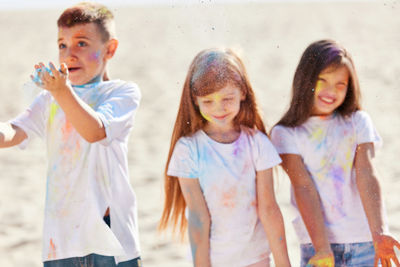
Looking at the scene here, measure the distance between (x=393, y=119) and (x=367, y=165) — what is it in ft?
15.9

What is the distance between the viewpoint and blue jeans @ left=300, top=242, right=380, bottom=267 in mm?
2221

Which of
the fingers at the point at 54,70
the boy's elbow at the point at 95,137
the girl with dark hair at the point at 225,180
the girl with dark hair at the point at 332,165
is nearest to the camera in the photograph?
the fingers at the point at 54,70

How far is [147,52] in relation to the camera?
42.4 feet

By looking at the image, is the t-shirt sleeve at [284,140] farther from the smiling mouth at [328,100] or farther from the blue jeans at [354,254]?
the blue jeans at [354,254]

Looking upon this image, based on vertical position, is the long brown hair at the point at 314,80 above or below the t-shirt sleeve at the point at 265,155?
above

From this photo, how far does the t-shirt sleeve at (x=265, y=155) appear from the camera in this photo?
82.2 inches

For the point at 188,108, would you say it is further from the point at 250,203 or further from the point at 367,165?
the point at 367,165

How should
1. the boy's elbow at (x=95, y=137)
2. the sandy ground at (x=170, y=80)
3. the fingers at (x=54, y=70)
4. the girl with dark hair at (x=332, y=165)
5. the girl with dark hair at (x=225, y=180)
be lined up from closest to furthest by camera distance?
the fingers at (x=54, y=70), the boy's elbow at (x=95, y=137), the girl with dark hair at (x=225, y=180), the girl with dark hair at (x=332, y=165), the sandy ground at (x=170, y=80)

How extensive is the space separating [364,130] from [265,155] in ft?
1.41

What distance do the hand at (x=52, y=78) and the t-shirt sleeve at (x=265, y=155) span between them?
2.31 feet

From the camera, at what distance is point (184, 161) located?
2100 mm

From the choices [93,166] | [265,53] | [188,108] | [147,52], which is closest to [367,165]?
[188,108]

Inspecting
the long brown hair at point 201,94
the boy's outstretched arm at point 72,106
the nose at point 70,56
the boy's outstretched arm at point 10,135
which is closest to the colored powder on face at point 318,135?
the long brown hair at point 201,94

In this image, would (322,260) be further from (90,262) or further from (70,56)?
(70,56)
